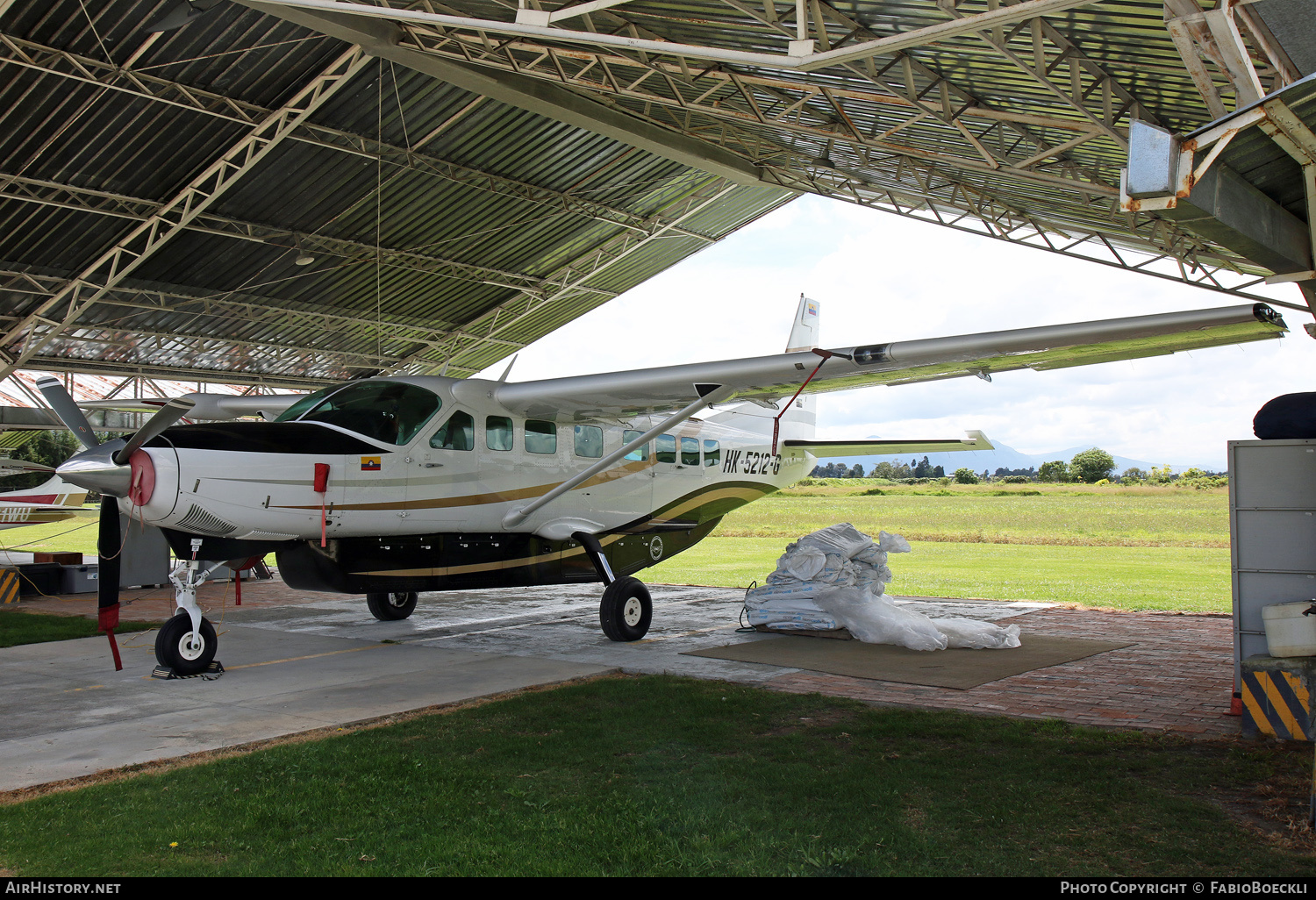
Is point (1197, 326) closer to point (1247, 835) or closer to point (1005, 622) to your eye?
point (1247, 835)

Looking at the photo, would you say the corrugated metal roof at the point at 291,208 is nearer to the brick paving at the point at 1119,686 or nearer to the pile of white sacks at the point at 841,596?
the pile of white sacks at the point at 841,596

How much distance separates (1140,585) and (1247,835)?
588 inches

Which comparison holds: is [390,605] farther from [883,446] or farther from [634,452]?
[883,446]

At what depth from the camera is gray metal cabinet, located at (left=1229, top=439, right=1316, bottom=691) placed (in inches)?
240

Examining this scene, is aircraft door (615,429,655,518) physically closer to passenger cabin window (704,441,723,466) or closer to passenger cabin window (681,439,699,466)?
passenger cabin window (681,439,699,466)

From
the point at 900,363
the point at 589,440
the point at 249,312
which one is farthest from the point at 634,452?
the point at 249,312

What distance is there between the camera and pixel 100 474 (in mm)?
7254

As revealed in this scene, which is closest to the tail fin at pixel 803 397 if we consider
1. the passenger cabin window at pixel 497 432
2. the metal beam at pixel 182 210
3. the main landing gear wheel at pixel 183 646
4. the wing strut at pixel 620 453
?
Result: the wing strut at pixel 620 453

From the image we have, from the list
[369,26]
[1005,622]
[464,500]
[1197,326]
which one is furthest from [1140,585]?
[369,26]

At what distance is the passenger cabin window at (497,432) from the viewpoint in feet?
33.1

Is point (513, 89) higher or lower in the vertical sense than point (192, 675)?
higher

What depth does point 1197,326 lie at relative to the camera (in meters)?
7.05

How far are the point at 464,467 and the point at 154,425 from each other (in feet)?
10.5

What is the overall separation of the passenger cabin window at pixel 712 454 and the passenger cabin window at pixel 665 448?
0.77m
